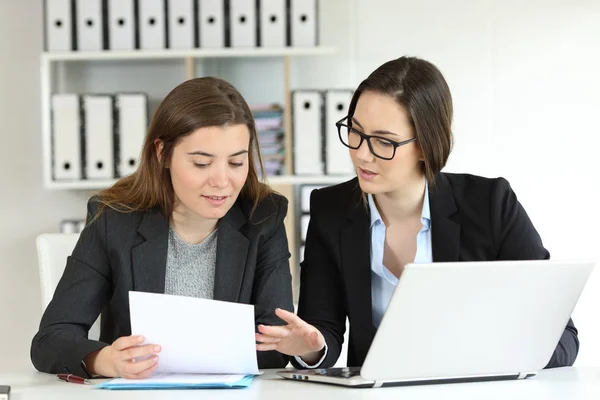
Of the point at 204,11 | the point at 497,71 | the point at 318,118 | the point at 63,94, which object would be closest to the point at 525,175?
the point at 497,71

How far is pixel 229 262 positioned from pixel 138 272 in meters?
0.19

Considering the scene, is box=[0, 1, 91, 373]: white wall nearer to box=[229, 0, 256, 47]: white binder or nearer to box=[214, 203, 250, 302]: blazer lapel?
box=[229, 0, 256, 47]: white binder

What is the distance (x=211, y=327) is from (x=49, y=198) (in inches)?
102

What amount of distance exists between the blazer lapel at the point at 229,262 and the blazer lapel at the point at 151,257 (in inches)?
4.5

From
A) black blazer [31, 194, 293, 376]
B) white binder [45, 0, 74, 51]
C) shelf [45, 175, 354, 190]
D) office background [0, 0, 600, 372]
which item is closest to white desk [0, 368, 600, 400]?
black blazer [31, 194, 293, 376]

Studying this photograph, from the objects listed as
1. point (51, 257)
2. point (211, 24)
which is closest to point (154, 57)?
point (211, 24)

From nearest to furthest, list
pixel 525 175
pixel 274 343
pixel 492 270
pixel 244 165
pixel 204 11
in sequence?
1. pixel 492 270
2. pixel 274 343
3. pixel 244 165
4. pixel 204 11
5. pixel 525 175

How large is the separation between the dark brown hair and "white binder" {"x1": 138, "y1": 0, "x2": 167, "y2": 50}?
179 cm

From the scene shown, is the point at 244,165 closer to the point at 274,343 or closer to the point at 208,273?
the point at 208,273

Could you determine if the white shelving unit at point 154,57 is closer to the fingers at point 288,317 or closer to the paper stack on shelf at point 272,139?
the paper stack on shelf at point 272,139

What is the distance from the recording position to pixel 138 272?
1.79 m

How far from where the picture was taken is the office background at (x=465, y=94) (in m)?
3.69

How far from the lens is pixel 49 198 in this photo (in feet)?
12.5

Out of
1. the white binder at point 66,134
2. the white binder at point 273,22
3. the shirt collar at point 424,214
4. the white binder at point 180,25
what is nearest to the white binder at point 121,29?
the white binder at point 180,25
